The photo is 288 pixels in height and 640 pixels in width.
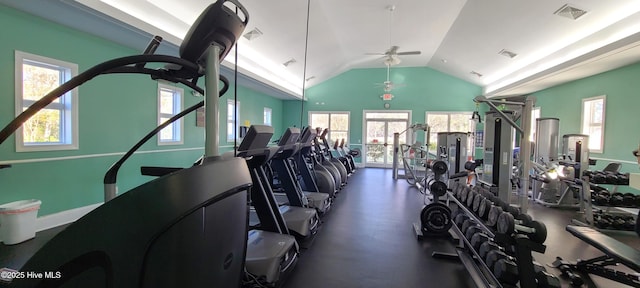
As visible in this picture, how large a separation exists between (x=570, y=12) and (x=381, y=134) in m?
7.00

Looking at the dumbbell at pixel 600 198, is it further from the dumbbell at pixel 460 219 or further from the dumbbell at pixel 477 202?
the dumbbell at pixel 477 202

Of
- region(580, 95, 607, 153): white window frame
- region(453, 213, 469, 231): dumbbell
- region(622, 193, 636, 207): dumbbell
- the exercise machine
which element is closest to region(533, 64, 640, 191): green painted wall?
region(580, 95, 607, 153): white window frame

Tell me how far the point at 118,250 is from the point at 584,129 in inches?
342

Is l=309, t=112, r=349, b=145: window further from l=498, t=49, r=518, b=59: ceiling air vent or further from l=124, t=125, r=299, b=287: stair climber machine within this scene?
l=124, t=125, r=299, b=287: stair climber machine

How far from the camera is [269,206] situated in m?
2.79

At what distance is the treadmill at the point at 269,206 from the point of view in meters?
2.25

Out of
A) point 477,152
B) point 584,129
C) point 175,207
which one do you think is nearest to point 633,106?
point 584,129

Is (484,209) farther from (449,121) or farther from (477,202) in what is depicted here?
(449,121)

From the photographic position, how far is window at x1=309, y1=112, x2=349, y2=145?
11.4 m

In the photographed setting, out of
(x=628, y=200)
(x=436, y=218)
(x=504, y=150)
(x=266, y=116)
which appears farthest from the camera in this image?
(x=266, y=116)

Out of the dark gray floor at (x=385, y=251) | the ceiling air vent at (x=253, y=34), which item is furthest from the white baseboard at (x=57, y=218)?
the ceiling air vent at (x=253, y=34)

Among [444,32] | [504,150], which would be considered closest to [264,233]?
[504,150]

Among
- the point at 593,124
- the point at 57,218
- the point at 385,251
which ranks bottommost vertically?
the point at 385,251

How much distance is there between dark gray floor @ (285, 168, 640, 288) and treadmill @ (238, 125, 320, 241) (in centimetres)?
23
